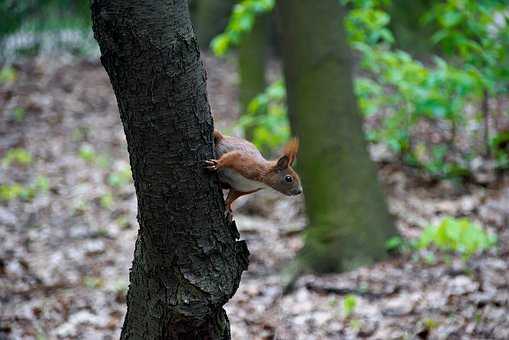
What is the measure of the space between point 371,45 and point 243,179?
160 inches

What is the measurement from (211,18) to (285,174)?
10.2 meters

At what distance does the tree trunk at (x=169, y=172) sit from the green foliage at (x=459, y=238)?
263 centimetres

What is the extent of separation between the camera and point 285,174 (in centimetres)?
206

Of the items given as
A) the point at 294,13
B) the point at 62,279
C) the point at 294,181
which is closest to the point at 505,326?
the point at 294,181

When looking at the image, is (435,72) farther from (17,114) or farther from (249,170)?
(17,114)

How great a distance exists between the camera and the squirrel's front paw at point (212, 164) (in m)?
1.95

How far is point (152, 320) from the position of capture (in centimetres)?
218

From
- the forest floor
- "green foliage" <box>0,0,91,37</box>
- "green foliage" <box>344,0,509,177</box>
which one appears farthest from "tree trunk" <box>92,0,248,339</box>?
"green foliage" <box>0,0,91,37</box>

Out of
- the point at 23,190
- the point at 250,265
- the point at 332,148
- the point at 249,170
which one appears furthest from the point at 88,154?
the point at 249,170

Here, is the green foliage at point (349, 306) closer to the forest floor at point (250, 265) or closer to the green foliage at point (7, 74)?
the forest floor at point (250, 265)

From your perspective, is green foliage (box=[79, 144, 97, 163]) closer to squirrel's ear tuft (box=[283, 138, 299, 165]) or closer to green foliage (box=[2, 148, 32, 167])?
green foliage (box=[2, 148, 32, 167])

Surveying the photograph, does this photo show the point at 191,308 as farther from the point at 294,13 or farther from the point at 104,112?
the point at 104,112

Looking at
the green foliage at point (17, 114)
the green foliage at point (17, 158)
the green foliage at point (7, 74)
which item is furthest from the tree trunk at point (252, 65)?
the green foliage at point (7, 74)

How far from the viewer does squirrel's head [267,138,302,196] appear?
6.61ft
